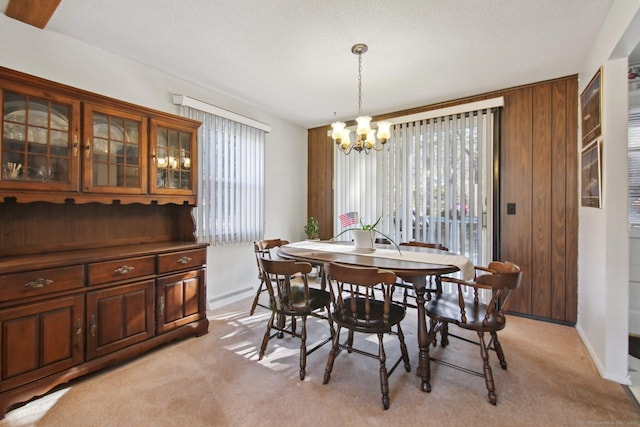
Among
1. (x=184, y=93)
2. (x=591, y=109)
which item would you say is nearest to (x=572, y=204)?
(x=591, y=109)

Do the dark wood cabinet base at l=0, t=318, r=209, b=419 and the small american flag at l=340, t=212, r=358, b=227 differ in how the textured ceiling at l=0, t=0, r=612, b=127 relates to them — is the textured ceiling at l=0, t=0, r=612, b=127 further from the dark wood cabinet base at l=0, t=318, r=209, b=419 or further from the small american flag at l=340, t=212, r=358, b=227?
the dark wood cabinet base at l=0, t=318, r=209, b=419

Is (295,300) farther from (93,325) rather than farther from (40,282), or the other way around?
(40,282)

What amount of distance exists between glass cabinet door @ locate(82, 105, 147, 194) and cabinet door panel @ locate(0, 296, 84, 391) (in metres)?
0.88

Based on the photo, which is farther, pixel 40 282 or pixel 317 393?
pixel 317 393

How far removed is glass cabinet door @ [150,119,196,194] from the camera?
2602 millimetres

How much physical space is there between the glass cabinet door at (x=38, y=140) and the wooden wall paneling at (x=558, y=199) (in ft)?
14.8

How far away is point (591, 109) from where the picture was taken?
2.45 m

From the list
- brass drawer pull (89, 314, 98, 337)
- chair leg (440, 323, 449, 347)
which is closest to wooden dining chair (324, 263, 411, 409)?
chair leg (440, 323, 449, 347)

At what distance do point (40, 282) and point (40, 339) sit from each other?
363 mm

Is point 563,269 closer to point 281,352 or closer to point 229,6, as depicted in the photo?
point 281,352

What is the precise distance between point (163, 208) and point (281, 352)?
1863mm

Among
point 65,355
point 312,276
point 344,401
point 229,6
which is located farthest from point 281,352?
point 229,6

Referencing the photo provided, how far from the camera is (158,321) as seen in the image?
7.94 feet

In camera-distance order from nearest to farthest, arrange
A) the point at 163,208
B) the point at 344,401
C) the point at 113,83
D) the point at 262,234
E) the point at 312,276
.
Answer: the point at 344,401 < the point at 113,83 < the point at 163,208 < the point at 262,234 < the point at 312,276
